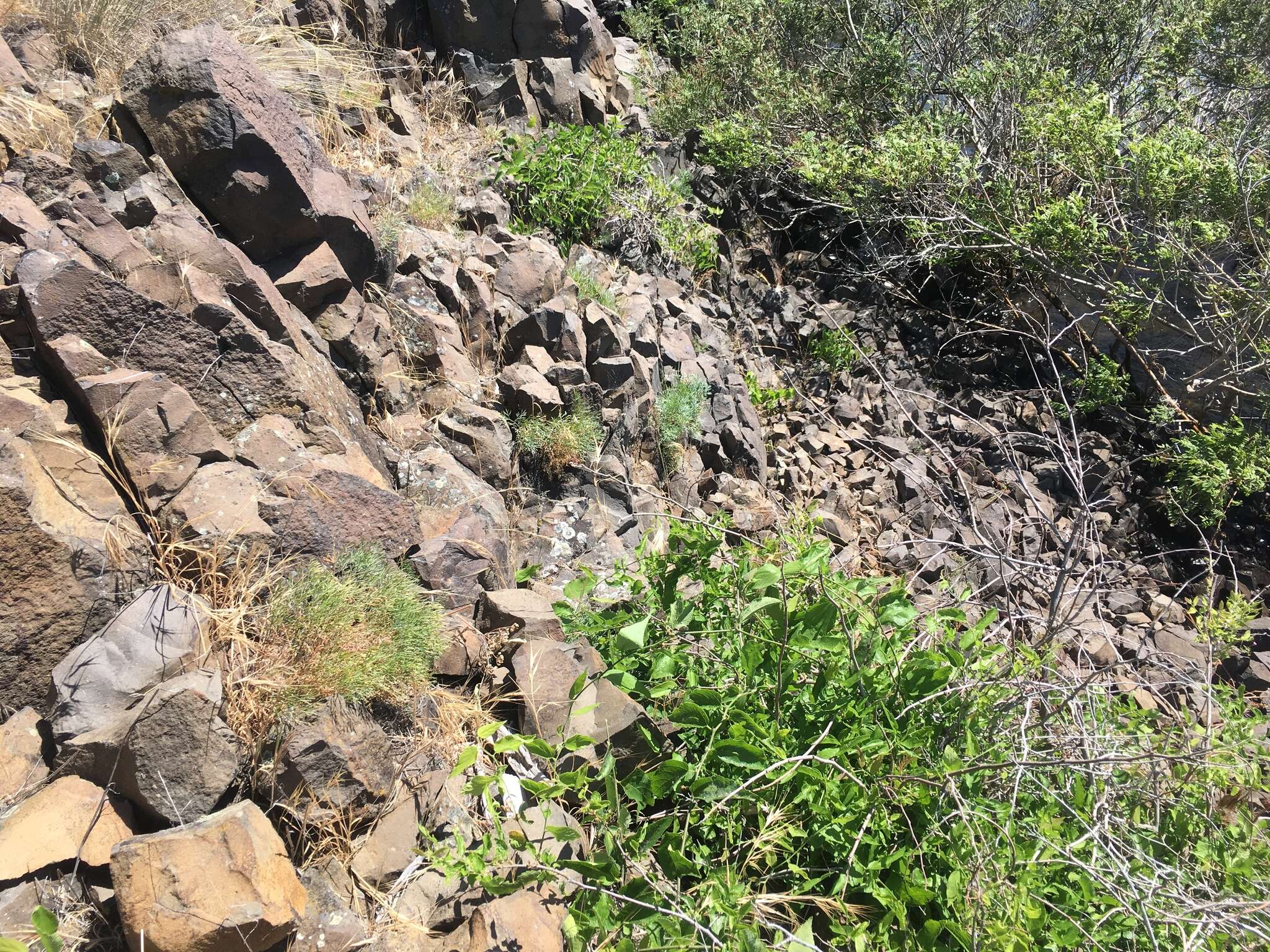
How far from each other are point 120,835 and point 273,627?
2.27 feet

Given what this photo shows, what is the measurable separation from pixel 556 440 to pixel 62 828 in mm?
2874

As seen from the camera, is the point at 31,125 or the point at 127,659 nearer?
the point at 127,659

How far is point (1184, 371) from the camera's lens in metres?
7.85

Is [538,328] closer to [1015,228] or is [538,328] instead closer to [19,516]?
[19,516]

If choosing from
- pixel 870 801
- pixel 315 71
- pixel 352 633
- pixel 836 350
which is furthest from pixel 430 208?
pixel 870 801

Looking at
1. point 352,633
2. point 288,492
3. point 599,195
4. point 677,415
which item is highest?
point 288,492

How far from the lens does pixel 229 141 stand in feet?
12.6

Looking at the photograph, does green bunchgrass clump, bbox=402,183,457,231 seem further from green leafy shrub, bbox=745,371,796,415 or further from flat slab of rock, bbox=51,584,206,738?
flat slab of rock, bbox=51,584,206,738

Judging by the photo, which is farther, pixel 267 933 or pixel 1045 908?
pixel 1045 908

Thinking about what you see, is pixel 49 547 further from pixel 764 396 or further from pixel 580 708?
pixel 764 396

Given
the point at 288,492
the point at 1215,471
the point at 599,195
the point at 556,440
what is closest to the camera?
the point at 288,492

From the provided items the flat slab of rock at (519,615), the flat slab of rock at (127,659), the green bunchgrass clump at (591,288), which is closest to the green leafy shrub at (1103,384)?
the green bunchgrass clump at (591,288)

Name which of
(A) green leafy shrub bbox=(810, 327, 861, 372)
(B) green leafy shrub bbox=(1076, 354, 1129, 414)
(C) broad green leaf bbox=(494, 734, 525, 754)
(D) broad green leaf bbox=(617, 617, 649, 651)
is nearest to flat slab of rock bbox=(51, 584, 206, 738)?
(C) broad green leaf bbox=(494, 734, 525, 754)

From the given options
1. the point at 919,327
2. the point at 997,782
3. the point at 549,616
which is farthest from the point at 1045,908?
the point at 919,327
